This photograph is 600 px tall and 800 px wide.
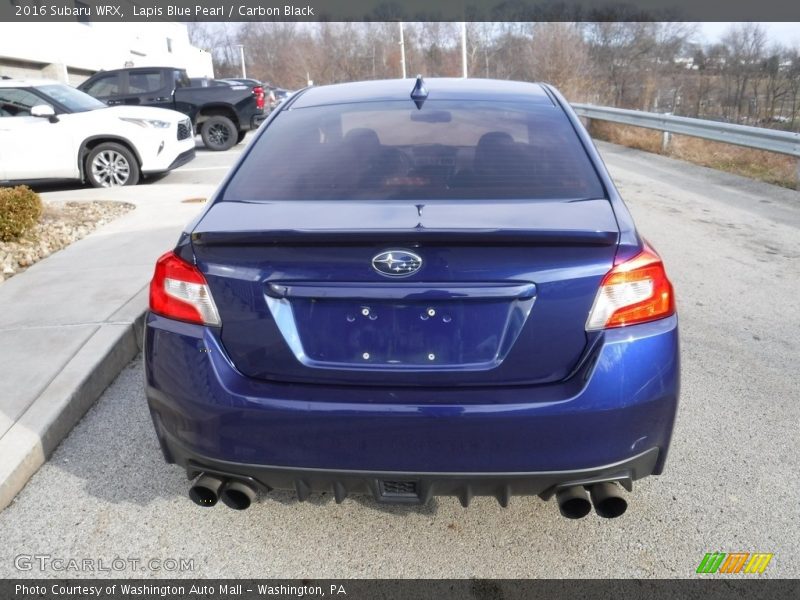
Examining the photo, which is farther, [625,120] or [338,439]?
[625,120]

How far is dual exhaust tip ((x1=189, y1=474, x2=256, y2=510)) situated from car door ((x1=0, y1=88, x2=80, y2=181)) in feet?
31.9

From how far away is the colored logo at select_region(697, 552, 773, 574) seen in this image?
2.47 metres

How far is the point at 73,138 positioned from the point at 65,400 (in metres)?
8.34

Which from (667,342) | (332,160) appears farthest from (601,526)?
(332,160)

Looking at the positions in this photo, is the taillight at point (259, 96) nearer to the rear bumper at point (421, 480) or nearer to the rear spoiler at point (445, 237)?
the rear spoiler at point (445, 237)

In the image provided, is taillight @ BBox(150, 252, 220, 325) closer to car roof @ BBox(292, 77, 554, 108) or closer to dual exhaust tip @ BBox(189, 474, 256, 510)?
dual exhaust tip @ BBox(189, 474, 256, 510)

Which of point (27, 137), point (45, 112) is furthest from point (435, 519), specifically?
point (27, 137)

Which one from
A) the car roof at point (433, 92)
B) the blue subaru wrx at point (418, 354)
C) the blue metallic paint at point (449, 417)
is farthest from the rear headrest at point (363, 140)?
the blue metallic paint at point (449, 417)

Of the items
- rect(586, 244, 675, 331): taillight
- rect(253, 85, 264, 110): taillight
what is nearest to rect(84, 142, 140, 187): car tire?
rect(253, 85, 264, 110): taillight

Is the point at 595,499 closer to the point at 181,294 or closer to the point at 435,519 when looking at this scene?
the point at 435,519

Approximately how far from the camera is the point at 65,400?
347cm

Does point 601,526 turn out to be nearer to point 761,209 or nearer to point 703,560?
point 703,560

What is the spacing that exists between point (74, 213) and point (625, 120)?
40.2ft

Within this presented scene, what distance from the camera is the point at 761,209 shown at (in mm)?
8789
